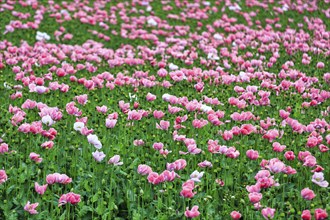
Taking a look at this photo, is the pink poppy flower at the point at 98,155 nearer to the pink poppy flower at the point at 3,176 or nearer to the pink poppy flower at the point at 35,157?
the pink poppy flower at the point at 35,157

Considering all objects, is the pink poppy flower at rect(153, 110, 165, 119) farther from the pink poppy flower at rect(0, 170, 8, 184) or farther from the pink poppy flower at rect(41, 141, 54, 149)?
the pink poppy flower at rect(0, 170, 8, 184)

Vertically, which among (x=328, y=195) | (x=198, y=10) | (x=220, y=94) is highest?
(x=328, y=195)

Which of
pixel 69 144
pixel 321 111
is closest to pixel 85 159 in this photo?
pixel 69 144

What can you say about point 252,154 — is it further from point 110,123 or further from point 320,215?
point 110,123

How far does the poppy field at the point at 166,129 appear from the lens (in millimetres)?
3980

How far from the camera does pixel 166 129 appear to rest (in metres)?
5.03

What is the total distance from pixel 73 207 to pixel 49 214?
21 cm

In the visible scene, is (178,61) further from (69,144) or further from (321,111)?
(69,144)

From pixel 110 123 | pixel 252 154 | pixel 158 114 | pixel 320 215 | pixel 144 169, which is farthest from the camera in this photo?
pixel 158 114

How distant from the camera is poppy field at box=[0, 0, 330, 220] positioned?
3.98 metres

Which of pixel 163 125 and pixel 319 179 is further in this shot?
pixel 163 125

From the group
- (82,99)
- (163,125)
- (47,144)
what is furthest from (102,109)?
(47,144)

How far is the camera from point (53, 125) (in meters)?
5.10

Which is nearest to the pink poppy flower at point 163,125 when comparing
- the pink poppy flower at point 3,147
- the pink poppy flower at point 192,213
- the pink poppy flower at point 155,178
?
the pink poppy flower at point 155,178
